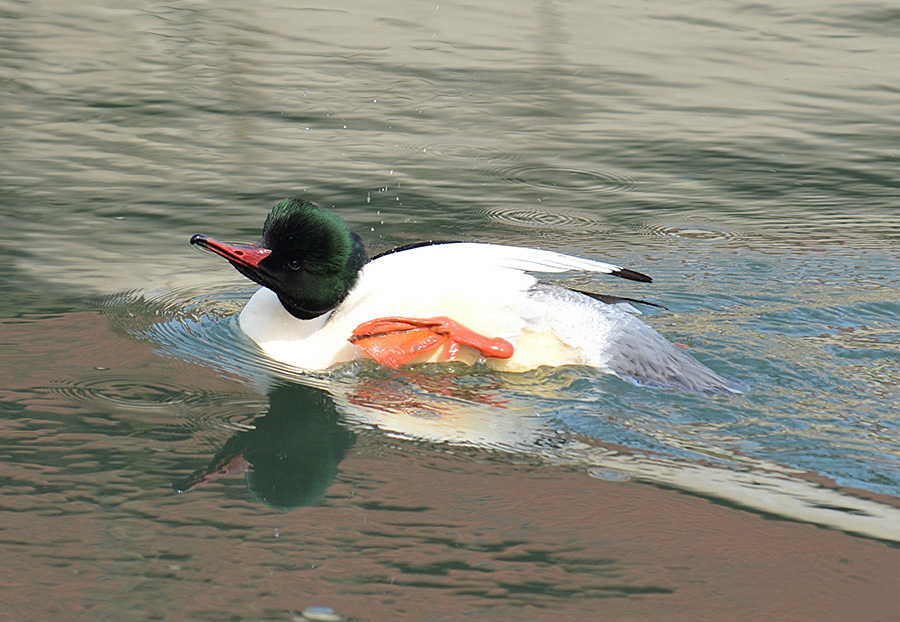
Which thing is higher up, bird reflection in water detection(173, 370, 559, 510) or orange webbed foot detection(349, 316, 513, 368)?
orange webbed foot detection(349, 316, 513, 368)

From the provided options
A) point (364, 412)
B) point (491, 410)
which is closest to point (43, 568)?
point (364, 412)

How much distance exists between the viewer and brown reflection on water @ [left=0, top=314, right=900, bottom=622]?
3223mm

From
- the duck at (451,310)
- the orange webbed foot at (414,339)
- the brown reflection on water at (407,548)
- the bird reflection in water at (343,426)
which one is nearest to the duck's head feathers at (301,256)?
the duck at (451,310)

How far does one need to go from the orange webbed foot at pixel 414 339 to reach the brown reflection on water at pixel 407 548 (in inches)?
25.2

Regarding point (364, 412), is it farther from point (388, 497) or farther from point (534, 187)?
point (534, 187)

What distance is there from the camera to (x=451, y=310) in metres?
4.80

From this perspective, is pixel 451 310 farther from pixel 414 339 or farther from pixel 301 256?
pixel 301 256

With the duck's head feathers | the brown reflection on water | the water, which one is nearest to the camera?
the brown reflection on water

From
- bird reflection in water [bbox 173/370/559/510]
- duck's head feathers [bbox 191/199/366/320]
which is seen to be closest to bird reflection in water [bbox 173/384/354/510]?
bird reflection in water [bbox 173/370/559/510]

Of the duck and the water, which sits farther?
the duck

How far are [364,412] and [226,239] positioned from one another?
2.36 meters

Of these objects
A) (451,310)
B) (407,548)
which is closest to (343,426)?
(451,310)

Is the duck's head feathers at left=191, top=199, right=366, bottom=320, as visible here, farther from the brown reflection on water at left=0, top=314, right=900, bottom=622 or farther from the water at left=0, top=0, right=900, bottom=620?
the brown reflection on water at left=0, top=314, right=900, bottom=622

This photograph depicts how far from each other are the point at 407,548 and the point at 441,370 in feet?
4.73
